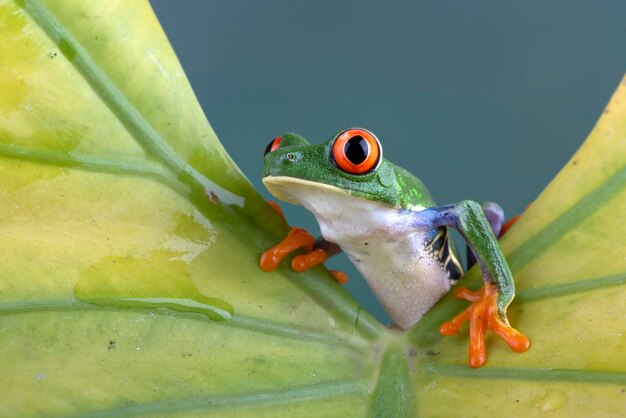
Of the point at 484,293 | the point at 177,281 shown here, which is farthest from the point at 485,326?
the point at 177,281

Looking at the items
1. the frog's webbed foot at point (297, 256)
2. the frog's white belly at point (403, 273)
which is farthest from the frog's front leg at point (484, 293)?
the frog's webbed foot at point (297, 256)

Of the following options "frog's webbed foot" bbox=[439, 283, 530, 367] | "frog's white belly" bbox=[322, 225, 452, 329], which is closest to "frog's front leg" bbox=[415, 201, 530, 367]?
"frog's webbed foot" bbox=[439, 283, 530, 367]

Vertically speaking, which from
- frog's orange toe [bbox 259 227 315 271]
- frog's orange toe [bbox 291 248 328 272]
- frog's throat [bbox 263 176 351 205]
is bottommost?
frog's orange toe [bbox 291 248 328 272]

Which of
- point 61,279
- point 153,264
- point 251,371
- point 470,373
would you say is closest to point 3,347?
point 61,279

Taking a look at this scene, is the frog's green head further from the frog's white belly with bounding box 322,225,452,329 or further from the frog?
the frog's white belly with bounding box 322,225,452,329

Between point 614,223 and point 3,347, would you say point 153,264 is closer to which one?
point 3,347

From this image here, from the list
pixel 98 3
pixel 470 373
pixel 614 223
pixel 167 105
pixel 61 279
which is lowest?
pixel 470 373
